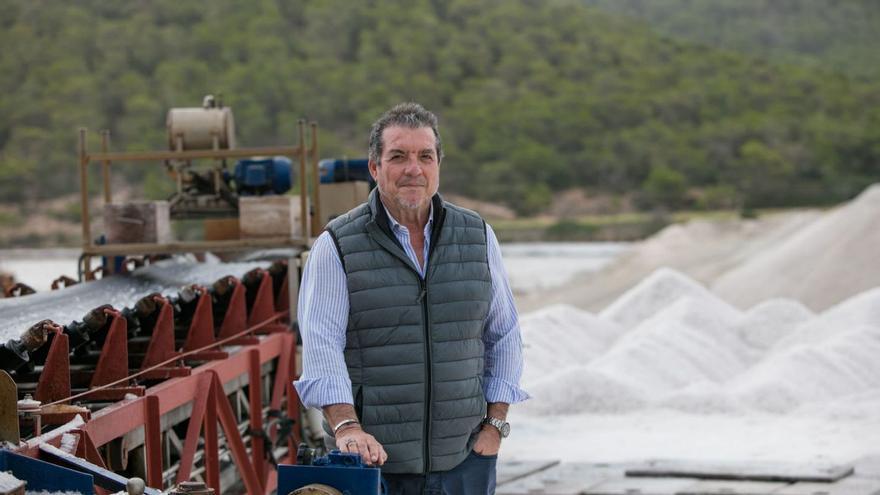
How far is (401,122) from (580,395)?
30.8ft

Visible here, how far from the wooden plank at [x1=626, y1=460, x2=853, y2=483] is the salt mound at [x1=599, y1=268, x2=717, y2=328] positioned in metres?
8.72

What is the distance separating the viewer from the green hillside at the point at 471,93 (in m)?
61.1

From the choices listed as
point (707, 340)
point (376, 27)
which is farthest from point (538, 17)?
point (707, 340)

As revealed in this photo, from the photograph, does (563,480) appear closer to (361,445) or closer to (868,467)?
(868,467)

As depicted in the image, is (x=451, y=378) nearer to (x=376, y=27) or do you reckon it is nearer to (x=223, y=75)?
(x=223, y=75)

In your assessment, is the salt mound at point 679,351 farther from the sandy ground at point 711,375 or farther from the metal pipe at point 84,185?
the metal pipe at point 84,185

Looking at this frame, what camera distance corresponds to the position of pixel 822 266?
882 inches

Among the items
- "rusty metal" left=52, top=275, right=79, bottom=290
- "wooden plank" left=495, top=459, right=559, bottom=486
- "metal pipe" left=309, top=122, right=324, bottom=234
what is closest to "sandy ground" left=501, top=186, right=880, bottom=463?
"wooden plank" left=495, top=459, right=559, bottom=486

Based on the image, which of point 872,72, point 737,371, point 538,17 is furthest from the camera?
point 872,72

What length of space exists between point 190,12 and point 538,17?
21.6 metres

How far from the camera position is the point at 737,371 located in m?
15.2

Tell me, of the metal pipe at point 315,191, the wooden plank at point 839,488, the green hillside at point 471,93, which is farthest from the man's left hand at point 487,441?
the green hillside at point 471,93

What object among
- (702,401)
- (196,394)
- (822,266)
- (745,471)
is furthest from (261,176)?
(822,266)

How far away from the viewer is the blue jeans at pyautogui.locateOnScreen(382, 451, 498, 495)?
3.80m
